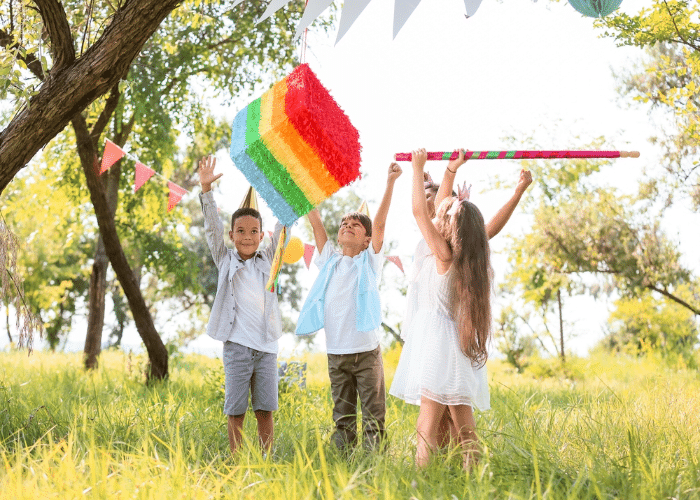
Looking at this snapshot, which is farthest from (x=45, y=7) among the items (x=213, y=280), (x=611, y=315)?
(x=213, y=280)

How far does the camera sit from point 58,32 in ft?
12.0

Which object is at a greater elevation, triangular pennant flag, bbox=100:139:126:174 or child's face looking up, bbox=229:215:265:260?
triangular pennant flag, bbox=100:139:126:174

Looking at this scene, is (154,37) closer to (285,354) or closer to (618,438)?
(285,354)

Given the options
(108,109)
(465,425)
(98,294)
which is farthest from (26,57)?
(465,425)

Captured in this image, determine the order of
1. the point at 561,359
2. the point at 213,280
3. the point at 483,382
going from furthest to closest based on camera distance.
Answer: the point at 213,280, the point at 561,359, the point at 483,382

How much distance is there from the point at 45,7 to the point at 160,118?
331cm

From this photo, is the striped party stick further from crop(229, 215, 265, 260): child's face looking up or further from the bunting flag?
crop(229, 215, 265, 260): child's face looking up

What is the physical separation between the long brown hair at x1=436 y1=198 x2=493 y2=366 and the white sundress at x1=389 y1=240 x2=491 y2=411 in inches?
1.7

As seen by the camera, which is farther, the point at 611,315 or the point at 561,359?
the point at 611,315

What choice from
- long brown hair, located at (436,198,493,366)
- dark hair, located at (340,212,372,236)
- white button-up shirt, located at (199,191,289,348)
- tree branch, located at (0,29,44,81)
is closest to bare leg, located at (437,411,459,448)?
long brown hair, located at (436,198,493,366)

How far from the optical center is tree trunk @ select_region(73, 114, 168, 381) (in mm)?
5922

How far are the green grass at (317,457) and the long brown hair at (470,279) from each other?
14.9 inches

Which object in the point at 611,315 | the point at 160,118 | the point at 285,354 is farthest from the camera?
the point at 611,315

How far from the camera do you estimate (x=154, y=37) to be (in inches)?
287
